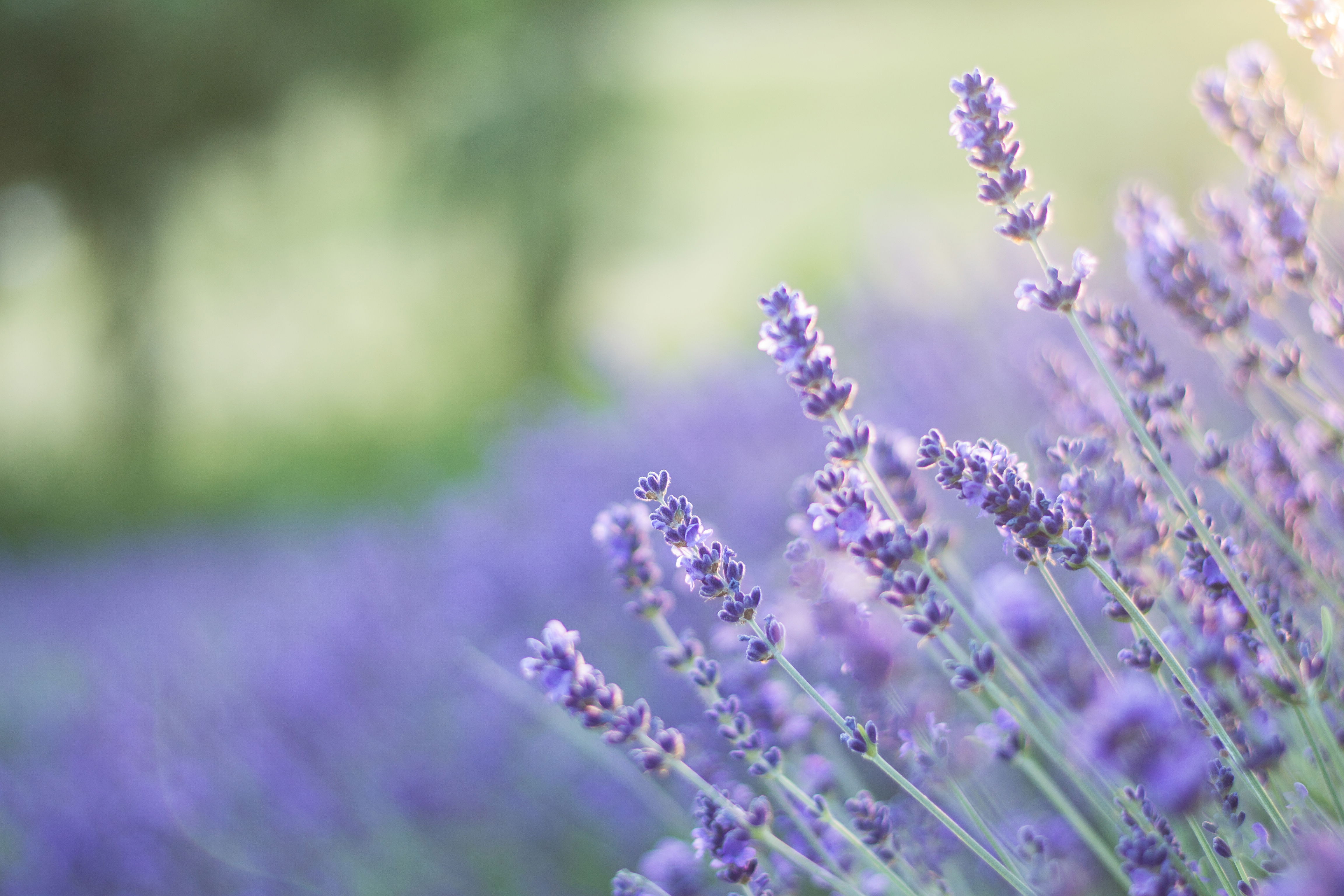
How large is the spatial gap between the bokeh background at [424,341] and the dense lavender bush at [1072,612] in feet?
1.53

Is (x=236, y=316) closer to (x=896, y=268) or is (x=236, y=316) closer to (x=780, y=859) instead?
(x=896, y=268)

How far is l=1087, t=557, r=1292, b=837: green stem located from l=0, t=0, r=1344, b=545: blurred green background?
4543mm

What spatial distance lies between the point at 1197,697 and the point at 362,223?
14.3 meters

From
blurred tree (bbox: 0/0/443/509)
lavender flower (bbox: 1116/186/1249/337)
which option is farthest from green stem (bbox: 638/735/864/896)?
blurred tree (bbox: 0/0/443/509)

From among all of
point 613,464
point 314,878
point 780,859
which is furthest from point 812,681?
point 613,464

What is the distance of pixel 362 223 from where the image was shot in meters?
13.9

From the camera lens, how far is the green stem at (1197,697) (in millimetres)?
754

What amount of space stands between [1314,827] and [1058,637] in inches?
12.0

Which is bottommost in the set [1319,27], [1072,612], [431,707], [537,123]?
[1072,612]

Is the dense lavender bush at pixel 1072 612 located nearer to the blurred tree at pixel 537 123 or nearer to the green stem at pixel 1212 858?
the green stem at pixel 1212 858

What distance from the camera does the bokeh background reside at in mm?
2219

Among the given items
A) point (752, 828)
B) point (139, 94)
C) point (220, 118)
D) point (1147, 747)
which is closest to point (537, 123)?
point (220, 118)

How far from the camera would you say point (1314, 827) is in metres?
0.87

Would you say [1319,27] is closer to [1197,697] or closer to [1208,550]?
[1208,550]
